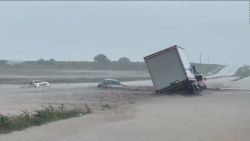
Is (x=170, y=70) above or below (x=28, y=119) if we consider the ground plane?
above

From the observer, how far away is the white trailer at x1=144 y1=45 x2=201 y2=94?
125 feet

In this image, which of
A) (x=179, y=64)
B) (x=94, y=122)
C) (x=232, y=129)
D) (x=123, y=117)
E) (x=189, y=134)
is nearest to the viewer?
(x=189, y=134)

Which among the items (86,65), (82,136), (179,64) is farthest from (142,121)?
(86,65)

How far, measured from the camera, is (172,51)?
38.2m

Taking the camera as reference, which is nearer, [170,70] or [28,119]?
[28,119]

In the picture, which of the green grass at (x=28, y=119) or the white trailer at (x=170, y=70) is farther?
the white trailer at (x=170, y=70)

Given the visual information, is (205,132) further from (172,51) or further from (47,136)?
(172,51)

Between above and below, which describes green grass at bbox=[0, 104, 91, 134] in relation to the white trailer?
below

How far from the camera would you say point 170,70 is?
38.5 metres

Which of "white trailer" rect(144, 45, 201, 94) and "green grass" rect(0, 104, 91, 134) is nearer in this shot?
"green grass" rect(0, 104, 91, 134)

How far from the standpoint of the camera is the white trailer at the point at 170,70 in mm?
38094

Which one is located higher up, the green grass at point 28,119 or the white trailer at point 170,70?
the white trailer at point 170,70

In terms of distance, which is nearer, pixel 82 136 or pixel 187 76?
pixel 82 136

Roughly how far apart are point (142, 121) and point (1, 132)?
6.44 meters
